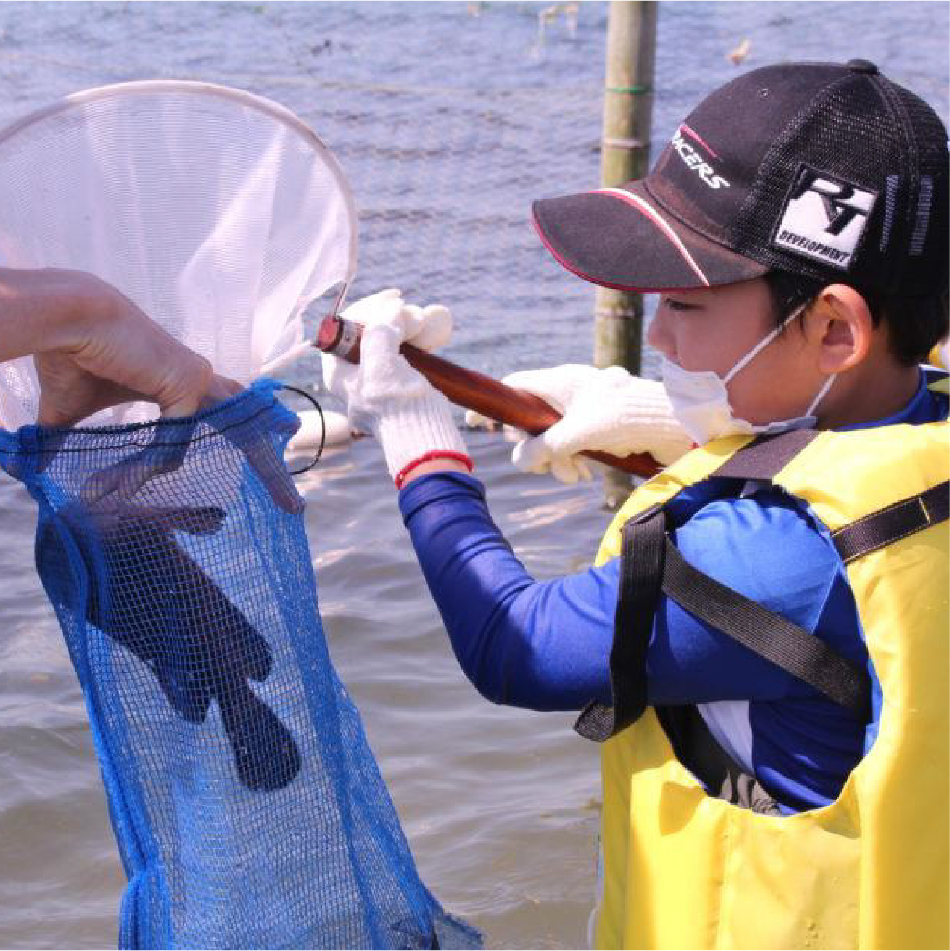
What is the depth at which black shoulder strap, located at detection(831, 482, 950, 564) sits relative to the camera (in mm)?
1911

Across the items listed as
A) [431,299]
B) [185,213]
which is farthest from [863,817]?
[431,299]

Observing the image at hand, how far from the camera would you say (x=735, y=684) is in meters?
2.00

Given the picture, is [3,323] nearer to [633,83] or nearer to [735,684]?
[735,684]

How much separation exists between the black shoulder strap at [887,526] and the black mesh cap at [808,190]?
31 cm

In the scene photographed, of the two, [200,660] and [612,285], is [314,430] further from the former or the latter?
[612,285]

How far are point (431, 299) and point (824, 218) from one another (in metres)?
6.82

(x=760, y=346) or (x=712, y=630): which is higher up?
(x=760, y=346)

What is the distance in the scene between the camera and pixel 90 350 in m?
2.08

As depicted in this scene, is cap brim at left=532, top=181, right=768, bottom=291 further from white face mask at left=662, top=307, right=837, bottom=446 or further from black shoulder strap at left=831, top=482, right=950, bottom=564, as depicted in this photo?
black shoulder strap at left=831, top=482, right=950, bottom=564

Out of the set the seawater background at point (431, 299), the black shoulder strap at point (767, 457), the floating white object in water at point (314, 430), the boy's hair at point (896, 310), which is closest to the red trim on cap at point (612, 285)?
the boy's hair at point (896, 310)

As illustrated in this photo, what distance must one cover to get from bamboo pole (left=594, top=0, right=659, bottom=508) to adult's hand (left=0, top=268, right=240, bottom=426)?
14.5 ft

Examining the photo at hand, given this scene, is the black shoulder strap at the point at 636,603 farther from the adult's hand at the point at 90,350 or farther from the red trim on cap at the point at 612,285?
the adult's hand at the point at 90,350

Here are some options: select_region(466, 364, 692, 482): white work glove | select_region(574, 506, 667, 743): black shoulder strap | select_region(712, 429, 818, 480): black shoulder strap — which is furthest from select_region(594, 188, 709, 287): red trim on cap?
select_region(466, 364, 692, 482): white work glove

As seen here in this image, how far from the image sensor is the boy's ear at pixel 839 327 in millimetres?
2020
